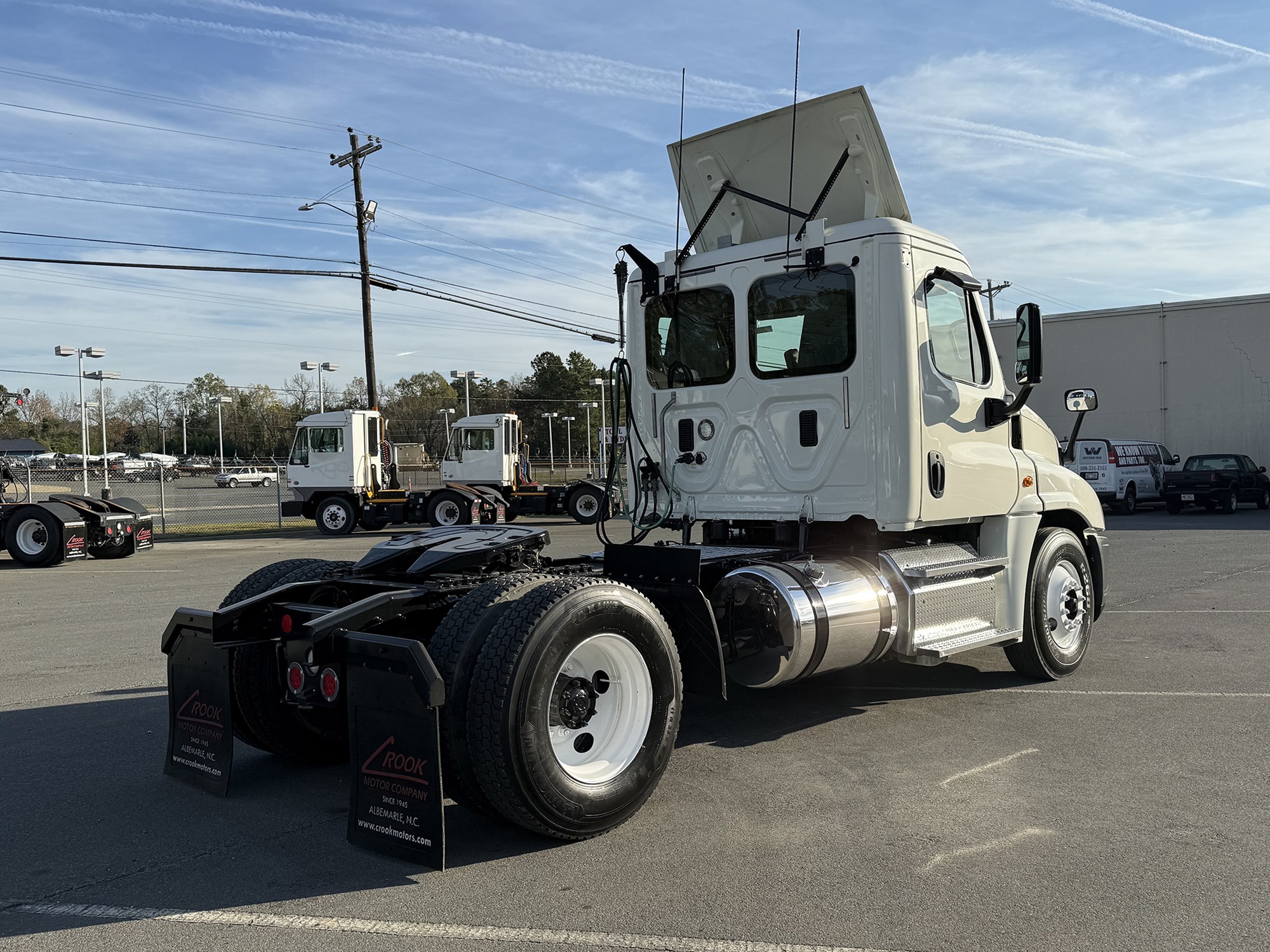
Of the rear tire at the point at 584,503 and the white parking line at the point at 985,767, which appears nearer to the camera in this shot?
the white parking line at the point at 985,767

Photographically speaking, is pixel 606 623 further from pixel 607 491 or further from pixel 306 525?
pixel 306 525

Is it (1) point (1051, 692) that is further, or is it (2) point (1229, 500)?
(2) point (1229, 500)

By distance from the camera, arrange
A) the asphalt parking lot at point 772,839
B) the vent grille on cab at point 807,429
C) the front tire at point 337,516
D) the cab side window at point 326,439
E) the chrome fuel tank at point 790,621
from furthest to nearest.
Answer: the cab side window at point 326,439, the front tire at point 337,516, the vent grille on cab at point 807,429, the chrome fuel tank at point 790,621, the asphalt parking lot at point 772,839

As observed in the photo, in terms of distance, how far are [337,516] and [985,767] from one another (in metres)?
22.0

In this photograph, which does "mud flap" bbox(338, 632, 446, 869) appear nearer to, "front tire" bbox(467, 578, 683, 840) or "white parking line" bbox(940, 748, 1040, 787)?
"front tire" bbox(467, 578, 683, 840)

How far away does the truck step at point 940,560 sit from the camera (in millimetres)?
5660

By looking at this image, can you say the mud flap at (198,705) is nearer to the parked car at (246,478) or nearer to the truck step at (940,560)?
the truck step at (940,560)

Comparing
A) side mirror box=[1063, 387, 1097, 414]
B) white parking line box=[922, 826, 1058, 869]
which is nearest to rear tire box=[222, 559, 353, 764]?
white parking line box=[922, 826, 1058, 869]

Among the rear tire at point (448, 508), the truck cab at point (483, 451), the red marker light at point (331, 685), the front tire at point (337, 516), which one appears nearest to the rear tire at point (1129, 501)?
the truck cab at point (483, 451)

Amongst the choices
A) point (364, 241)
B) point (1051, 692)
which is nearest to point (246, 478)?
point (364, 241)

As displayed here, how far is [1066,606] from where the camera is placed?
6.80 meters

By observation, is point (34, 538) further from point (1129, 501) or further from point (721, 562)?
point (1129, 501)

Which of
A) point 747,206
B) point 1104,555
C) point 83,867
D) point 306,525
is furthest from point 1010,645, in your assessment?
point 306,525

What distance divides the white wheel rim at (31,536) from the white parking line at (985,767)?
16706 mm
